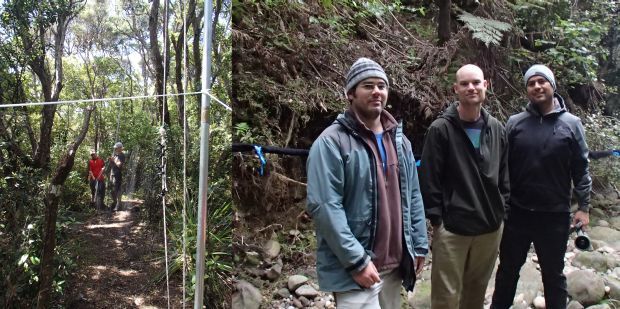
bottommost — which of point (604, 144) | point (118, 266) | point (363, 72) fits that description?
point (118, 266)

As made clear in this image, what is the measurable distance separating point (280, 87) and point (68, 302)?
2.25m

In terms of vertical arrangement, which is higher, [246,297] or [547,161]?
[547,161]

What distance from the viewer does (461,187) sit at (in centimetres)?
196

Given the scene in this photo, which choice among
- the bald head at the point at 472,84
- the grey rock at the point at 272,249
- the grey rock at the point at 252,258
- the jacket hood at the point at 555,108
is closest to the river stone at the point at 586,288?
the jacket hood at the point at 555,108

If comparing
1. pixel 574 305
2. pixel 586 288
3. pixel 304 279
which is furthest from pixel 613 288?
pixel 304 279

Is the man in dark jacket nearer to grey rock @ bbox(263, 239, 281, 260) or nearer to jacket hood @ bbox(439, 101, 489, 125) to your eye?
jacket hood @ bbox(439, 101, 489, 125)

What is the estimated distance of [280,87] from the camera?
3332mm

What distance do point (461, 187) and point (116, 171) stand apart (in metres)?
1.45

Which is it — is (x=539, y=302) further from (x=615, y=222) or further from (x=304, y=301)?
(x=615, y=222)

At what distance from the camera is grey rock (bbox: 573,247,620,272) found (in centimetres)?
343

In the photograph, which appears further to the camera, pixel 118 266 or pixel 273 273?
pixel 273 273

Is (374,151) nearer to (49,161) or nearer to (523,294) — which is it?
(49,161)

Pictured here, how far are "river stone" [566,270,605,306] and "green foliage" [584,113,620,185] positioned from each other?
6.22 ft

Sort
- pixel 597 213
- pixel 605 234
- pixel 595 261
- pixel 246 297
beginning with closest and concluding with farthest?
pixel 246 297 < pixel 595 261 < pixel 605 234 < pixel 597 213
